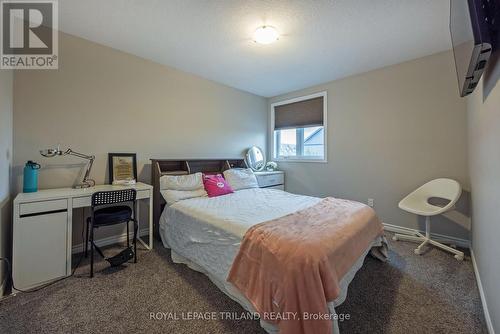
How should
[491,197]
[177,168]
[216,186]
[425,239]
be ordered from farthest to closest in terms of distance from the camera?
1. [177,168]
2. [216,186]
3. [425,239]
4. [491,197]

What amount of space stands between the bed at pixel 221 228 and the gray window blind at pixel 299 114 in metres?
1.90

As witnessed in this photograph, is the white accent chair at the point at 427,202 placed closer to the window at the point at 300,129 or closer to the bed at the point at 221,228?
the bed at the point at 221,228

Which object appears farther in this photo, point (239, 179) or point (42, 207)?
point (239, 179)

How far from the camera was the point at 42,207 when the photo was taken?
1.80 metres

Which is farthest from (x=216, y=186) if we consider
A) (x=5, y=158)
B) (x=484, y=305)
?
(x=484, y=305)

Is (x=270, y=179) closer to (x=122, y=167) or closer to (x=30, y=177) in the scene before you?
(x=122, y=167)

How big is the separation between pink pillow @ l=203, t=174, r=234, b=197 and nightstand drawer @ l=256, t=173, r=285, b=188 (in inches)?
41.3

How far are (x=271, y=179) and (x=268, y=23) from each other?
105 inches

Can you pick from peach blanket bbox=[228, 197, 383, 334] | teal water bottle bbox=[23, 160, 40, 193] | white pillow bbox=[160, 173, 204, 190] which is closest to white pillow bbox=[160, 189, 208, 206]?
white pillow bbox=[160, 173, 204, 190]

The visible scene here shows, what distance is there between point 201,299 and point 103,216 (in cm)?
126

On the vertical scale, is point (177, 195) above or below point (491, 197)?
below

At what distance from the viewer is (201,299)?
168cm

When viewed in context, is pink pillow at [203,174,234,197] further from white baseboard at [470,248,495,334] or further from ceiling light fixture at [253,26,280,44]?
white baseboard at [470,248,495,334]

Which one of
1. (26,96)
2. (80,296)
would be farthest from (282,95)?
(80,296)
